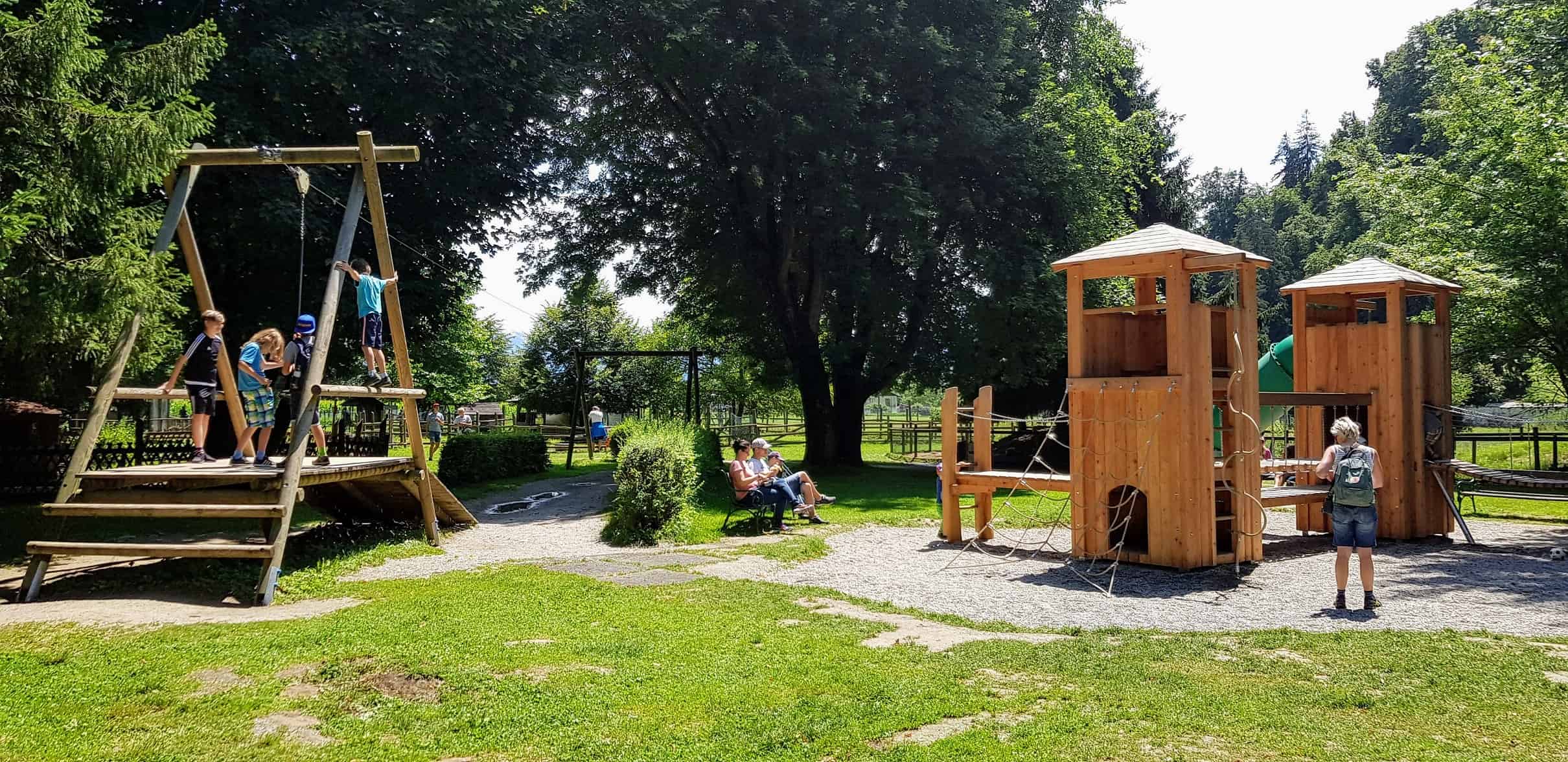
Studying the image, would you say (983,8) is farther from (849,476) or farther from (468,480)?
(468,480)

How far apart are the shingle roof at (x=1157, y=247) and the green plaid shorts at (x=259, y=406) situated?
26.1 ft

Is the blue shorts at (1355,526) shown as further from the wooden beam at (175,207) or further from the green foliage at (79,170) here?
the wooden beam at (175,207)

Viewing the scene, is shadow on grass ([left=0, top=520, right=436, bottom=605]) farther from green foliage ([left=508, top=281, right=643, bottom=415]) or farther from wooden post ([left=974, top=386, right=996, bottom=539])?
green foliage ([left=508, top=281, right=643, bottom=415])

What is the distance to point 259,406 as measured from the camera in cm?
1004

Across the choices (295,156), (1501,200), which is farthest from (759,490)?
(1501,200)

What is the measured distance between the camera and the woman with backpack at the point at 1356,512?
26.6ft

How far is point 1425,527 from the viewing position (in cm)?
1269

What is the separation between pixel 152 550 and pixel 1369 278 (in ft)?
43.7

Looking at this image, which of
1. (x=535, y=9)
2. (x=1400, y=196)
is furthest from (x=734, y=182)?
(x=1400, y=196)

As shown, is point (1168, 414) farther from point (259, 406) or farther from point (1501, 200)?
point (259, 406)

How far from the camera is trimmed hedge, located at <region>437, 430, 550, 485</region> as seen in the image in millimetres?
21844

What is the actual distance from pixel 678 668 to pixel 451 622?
217 cm

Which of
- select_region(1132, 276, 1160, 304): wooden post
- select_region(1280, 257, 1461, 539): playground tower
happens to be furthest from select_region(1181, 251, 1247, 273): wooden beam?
select_region(1280, 257, 1461, 539): playground tower

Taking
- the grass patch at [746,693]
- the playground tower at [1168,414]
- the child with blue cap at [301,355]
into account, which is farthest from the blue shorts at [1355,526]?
the child with blue cap at [301,355]
